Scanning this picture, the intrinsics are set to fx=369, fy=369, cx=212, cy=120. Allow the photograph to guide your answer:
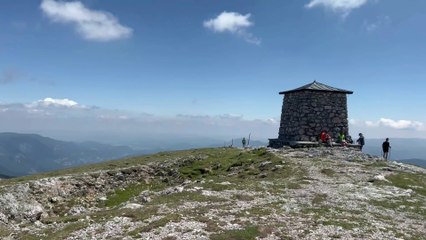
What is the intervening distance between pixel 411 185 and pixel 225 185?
1492cm

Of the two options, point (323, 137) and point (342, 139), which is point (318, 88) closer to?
point (323, 137)

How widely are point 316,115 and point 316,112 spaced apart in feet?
1.47

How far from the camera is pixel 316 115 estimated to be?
→ 180 feet

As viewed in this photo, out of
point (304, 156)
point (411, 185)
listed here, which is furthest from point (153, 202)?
point (304, 156)

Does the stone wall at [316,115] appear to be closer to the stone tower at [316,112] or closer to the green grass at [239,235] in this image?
the stone tower at [316,112]

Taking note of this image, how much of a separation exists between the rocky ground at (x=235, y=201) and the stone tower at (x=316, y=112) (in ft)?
25.5

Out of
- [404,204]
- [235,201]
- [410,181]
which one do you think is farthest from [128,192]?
[410,181]

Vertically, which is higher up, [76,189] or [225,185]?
[225,185]

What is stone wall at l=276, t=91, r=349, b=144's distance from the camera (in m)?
54.6

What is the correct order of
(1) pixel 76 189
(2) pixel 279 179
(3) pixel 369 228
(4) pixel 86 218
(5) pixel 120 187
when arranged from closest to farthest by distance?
(3) pixel 369 228 < (4) pixel 86 218 < (2) pixel 279 179 < (1) pixel 76 189 < (5) pixel 120 187

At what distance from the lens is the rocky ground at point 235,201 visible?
17.6m

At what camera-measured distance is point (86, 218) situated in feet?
68.3

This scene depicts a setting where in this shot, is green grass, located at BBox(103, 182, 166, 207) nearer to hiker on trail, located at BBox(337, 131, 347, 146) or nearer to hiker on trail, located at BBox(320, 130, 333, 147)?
hiker on trail, located at BBox(320, 130, 333, 147)

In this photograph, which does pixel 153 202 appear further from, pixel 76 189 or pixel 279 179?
pixel 76 189
